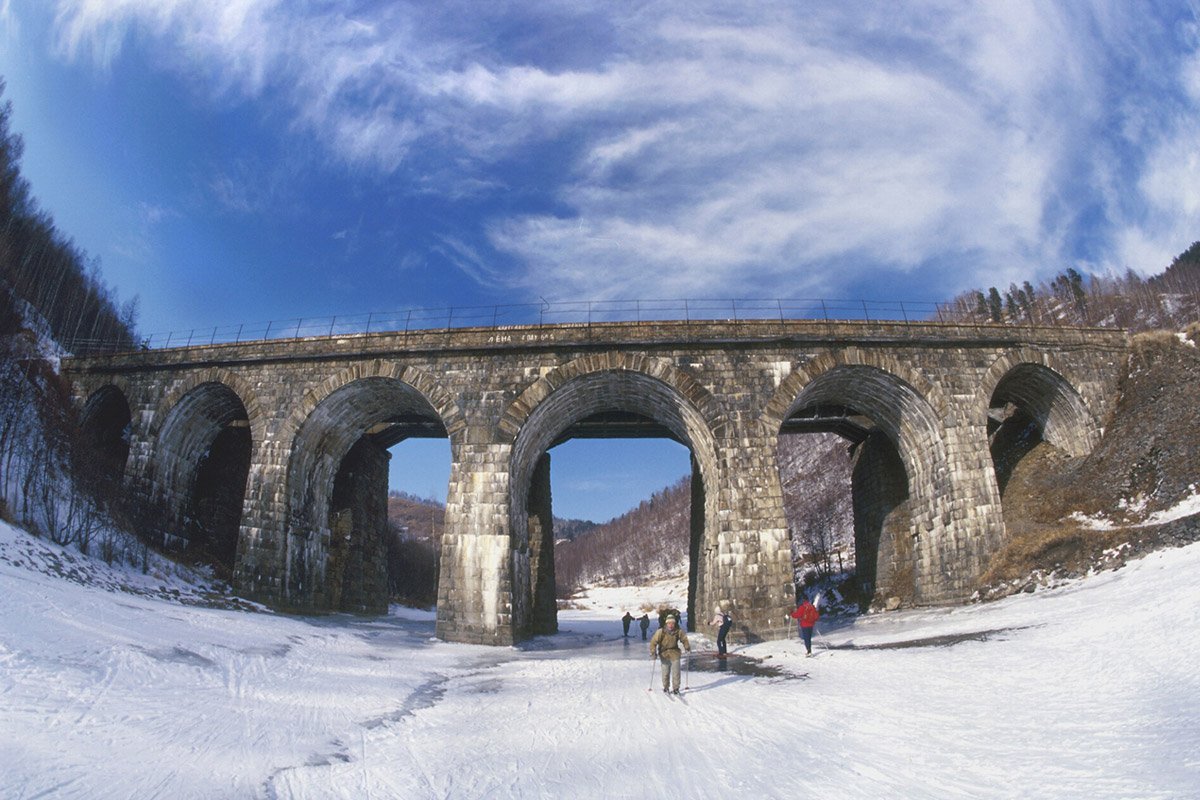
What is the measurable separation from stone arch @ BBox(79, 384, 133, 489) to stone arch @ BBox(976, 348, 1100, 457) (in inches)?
1193

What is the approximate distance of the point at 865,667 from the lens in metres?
11.7

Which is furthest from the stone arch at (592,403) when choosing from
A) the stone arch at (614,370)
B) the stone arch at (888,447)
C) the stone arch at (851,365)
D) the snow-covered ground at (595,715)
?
the snow-covered ground at (595,715)

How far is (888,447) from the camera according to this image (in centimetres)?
2536

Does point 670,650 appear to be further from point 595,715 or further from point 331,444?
point 331,444

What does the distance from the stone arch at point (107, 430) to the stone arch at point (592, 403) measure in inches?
553

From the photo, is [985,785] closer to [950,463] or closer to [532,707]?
[532,707]

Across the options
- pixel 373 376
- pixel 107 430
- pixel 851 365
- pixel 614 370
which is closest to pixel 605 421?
pixel 614 370

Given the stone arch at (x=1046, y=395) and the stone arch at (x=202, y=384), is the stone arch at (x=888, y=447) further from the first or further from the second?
Result: the stone arch at (x=202, y=384)

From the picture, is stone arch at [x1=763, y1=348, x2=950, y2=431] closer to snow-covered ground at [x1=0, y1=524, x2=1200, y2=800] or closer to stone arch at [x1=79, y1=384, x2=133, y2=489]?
snow-covered ground at [x1=0, y1=524, x2=1200, y2=800]

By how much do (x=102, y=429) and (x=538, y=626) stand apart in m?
19.2

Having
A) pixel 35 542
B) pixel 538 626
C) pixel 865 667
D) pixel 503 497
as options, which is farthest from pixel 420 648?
pixel 865 667

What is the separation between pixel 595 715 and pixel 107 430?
1038 inches

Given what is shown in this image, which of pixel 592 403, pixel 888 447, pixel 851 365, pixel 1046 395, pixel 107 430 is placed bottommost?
pixel 888 447

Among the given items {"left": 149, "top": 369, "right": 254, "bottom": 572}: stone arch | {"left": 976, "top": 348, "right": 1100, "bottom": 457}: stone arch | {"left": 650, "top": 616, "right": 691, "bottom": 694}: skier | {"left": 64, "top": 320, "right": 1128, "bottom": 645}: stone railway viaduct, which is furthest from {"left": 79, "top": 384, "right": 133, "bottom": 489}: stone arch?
{"left": 976, "top": 348, "right": 1100, "bottom": 457}: stone arch
